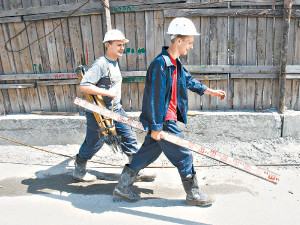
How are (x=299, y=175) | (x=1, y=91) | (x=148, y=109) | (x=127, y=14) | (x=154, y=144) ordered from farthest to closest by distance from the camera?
1. (x=1, y=91)
2. (x=127, y=14)
3. (x=299, y=175)
4. (x=154, y=144)
5. (x=148, y=109)

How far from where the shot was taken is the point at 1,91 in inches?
197

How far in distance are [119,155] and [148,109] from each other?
199 centimetres

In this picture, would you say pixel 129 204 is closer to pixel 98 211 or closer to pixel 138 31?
pixel 98 211

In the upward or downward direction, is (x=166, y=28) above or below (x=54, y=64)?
above

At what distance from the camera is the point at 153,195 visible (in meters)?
3.28

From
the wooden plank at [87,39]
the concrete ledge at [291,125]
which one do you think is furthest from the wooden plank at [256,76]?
the wooden plank at [87,39]

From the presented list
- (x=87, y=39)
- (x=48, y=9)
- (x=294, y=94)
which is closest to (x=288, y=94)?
(x=294, y=94)

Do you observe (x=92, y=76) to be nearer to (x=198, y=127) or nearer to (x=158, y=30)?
(x=158, y=30)

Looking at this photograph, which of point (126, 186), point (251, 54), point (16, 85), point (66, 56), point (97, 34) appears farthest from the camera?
point (16, 85)

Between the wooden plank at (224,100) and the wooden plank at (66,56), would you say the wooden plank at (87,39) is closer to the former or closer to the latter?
the wooden plank at (66,56)

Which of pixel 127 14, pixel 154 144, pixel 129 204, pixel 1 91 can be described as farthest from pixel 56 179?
pixel 127 14

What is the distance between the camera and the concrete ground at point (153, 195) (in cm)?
282

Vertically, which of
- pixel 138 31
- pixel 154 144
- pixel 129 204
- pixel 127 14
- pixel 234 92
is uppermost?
pixel 127 14

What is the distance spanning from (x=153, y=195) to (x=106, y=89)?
142 centimetres
